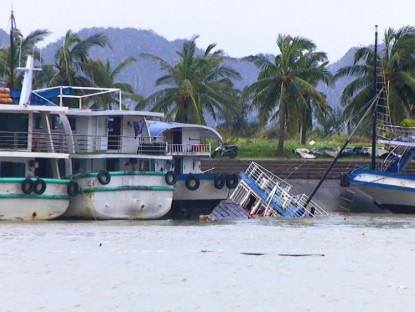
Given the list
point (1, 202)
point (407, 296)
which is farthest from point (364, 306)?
point (1, 202)

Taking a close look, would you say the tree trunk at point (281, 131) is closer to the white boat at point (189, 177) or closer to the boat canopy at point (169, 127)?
the boat canopy at point (169, 127)

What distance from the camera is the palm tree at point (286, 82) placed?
57.3 meters

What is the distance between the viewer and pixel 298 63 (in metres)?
58.1

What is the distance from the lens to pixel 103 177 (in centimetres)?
3669

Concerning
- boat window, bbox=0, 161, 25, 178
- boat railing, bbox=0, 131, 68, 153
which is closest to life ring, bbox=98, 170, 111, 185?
boat railing, bbox=0, 131, 68, 153

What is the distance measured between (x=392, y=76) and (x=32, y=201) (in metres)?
27.7

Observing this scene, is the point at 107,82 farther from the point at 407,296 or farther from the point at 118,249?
the point at 407,296

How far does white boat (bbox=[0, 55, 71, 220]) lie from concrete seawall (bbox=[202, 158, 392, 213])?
12053 mm

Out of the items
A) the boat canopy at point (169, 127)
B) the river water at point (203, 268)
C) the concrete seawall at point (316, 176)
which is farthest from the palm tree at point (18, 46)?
the river water at point (203, 268)

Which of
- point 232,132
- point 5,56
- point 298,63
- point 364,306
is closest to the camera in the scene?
point 364,306

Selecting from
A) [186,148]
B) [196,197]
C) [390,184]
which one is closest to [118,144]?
[196,197]

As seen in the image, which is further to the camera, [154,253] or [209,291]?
[154,253]

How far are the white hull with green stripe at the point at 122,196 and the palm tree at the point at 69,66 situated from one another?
16.7 m

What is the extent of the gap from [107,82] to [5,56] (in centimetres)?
546
